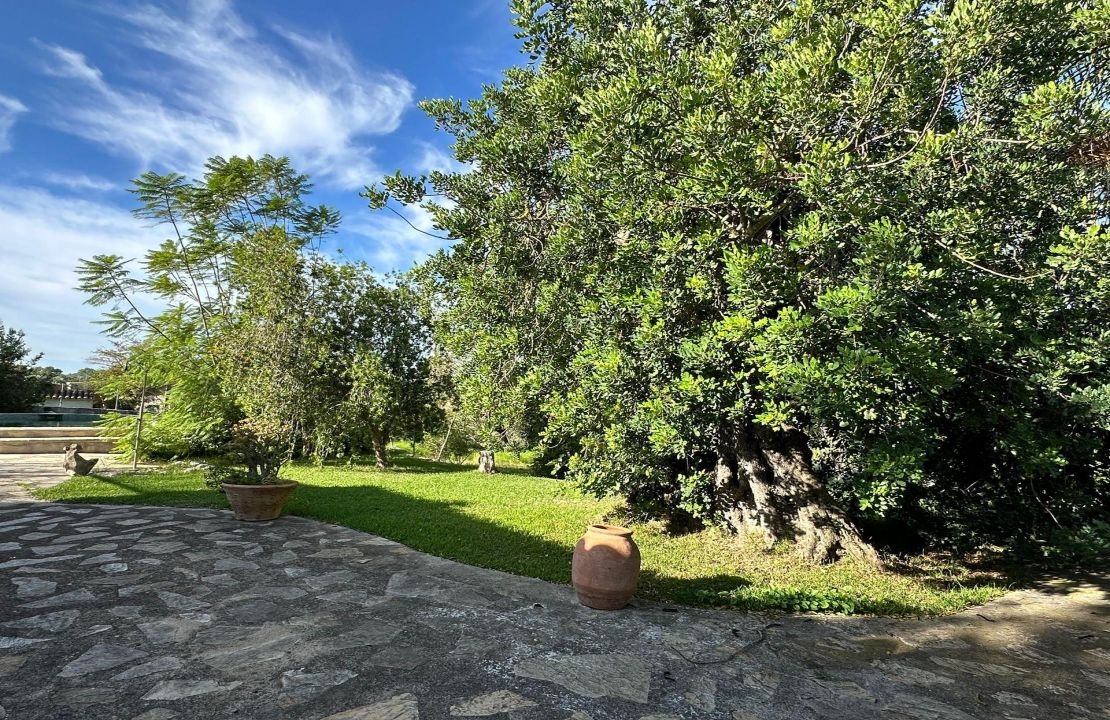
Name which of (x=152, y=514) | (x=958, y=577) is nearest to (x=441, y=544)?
(x=152, y=514)

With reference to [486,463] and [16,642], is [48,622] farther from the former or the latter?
[486,463]

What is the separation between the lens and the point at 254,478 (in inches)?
282

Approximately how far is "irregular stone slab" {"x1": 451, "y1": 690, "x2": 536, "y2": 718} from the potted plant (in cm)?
538

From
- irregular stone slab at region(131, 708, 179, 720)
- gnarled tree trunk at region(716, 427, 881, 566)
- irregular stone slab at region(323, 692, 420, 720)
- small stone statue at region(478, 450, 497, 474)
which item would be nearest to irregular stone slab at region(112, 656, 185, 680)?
irregular stone slab at region(131, 708, 179, 720)

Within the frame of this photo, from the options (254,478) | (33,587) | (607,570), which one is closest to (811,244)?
(607,570)

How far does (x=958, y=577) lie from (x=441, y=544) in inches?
237

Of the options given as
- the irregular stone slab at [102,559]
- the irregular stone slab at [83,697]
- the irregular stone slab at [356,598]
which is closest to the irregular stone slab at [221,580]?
the irregular stone slab at [356,598]

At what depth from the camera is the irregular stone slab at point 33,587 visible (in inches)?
158

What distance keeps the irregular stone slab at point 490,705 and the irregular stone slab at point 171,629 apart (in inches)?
80.9

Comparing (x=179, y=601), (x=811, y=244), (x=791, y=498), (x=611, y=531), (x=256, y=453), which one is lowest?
(x=179, y=601)

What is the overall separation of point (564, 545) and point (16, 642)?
4.82 metres

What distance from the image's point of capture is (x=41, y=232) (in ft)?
34.4

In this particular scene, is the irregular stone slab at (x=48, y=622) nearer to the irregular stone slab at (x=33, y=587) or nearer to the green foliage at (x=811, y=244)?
the irregular stone slab at (x=33, y=587)

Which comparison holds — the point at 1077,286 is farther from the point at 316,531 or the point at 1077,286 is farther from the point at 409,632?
the point at 316,531
